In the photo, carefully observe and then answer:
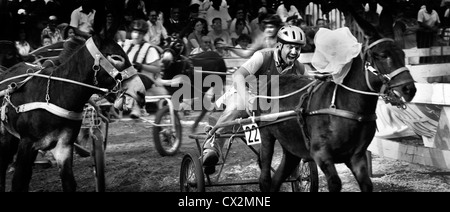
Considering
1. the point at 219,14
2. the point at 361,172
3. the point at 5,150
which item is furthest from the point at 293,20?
the point at 361,172

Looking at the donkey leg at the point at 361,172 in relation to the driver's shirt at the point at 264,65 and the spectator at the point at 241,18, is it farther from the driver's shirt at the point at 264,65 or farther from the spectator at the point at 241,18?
the spectator at the point at 241,18

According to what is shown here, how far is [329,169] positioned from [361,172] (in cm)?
27

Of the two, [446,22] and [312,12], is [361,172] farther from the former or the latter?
[312,12]

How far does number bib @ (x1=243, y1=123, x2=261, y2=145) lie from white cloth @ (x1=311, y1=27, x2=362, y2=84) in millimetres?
974

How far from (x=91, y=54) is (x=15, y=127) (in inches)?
46.9

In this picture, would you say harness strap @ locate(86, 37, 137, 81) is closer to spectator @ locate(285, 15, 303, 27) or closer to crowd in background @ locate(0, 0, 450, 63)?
crowd in background @ locate(0, 0, 450, 63)

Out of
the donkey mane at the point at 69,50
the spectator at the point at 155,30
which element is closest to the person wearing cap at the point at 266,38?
the spectator at the point at 155,30

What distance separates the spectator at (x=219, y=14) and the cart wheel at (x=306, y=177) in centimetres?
778

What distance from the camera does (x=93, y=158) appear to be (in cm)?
757

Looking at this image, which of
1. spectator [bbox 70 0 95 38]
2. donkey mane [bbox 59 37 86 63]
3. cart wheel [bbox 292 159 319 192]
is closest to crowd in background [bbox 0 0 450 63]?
spectator [bbox 70 0 95 38]

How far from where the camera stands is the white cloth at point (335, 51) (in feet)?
18.3

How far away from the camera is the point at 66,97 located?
6.13 metres

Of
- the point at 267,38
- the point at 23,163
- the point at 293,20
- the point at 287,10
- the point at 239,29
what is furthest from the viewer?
the point at 287,10

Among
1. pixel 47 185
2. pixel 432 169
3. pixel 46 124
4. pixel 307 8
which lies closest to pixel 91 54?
pixel 46 124
